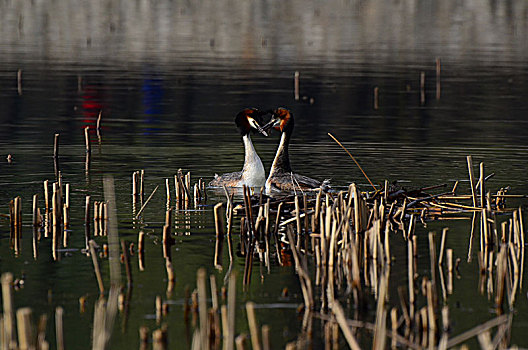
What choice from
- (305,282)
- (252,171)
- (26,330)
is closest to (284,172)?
(252,171)

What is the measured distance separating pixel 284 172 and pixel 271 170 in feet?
1.26

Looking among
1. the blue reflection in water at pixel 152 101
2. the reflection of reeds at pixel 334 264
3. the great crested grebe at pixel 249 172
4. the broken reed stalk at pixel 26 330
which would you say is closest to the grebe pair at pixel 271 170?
the great crested grebe at pixel 249 172

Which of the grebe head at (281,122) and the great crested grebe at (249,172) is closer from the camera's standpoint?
the great crested grebe at (249,172)

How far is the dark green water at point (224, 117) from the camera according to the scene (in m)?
12.1

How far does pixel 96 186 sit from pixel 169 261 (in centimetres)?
603

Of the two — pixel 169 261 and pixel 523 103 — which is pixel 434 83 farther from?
pixel 169 261

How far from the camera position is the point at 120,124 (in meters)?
29.8

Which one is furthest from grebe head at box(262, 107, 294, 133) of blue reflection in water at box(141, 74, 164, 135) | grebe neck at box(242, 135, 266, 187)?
blue reflection in water at box(141, 74, 164, 135)

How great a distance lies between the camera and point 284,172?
1909 centimetres

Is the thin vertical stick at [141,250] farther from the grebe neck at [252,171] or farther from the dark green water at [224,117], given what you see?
the grebe neck at [252,171]

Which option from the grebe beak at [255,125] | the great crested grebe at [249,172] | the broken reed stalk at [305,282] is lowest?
the broken reed stalk at [305,282]

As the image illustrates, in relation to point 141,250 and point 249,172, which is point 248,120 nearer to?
point 249,172

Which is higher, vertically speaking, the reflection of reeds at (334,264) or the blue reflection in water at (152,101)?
the blue reflection in water at (152,101)

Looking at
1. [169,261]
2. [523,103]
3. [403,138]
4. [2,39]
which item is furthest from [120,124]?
[2,39]
